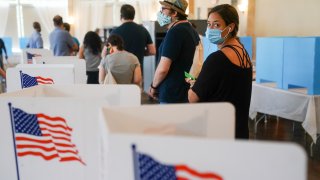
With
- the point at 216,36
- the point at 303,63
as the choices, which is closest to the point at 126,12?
the point at 303,63

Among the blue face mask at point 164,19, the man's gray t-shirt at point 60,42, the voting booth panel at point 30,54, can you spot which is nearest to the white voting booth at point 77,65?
the blue face mask at point 164,19

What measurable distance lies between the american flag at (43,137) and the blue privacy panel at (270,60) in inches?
108

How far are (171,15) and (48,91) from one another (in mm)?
1131

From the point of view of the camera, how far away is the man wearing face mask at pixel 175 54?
7.13ft

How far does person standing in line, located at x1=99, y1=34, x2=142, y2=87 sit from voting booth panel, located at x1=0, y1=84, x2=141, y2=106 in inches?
67.5

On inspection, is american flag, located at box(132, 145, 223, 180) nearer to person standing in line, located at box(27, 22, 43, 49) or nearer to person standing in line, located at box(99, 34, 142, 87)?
person standing in line, located at box(99, 34, 142, 87)

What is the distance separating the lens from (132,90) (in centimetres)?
125

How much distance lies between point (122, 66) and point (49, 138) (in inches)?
78.0

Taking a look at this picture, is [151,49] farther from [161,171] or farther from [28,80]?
[161,171]

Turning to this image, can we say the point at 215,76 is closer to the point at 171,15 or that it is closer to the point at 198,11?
the point at 171,15

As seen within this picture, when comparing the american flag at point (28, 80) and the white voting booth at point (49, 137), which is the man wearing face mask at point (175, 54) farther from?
the white voting booth at point (49, 137)

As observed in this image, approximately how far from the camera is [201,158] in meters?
0.69

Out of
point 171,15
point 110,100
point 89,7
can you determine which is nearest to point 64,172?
point 110,100

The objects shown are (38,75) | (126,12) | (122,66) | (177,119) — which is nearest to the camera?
(177,119)
